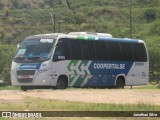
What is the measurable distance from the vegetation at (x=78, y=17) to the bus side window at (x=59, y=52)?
157ft

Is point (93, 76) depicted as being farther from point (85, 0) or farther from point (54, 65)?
point (85, 0)

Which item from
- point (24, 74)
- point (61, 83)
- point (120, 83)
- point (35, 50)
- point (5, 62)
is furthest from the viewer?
point (5, 62)

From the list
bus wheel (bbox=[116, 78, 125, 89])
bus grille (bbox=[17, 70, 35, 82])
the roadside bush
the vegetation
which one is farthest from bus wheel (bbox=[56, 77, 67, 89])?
the vegetation

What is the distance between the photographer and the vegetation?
8425 centimetres

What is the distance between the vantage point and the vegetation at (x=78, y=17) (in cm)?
8425

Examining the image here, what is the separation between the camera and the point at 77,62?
2709 cm

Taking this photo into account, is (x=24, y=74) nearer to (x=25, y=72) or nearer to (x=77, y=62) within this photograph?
(x=25, y=72)

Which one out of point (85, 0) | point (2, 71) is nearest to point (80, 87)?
point (2, 71)

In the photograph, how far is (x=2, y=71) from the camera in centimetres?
5122

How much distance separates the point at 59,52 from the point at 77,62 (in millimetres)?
1565

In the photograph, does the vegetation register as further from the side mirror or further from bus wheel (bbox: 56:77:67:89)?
the side mirror

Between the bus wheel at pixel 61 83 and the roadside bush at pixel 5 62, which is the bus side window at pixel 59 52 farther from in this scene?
the roadside bush at pixel 5 62

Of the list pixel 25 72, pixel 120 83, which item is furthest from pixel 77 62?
pixel 120 83

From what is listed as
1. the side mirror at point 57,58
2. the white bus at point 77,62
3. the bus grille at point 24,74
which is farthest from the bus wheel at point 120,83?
the bus grille at point 24,74
